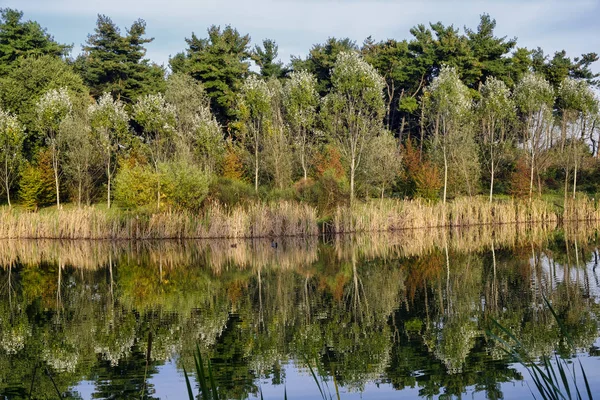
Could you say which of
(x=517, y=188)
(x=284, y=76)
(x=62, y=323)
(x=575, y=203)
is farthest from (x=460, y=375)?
(x=284, y=76)

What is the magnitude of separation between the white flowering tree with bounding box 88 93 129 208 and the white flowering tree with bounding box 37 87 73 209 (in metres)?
1.75

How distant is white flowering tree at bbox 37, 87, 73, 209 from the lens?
3891cm

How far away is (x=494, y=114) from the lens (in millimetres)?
38469

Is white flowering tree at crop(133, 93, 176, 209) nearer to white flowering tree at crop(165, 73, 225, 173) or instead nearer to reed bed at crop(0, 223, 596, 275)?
white flowering tree at crop(165, 73, 225, 173)

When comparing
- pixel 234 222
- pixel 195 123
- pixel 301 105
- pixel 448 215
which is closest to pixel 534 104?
pixel 448 215

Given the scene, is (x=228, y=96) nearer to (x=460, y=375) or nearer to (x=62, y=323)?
(x=62, y=323)

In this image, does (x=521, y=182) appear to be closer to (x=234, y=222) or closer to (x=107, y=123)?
(x=234, y=222)

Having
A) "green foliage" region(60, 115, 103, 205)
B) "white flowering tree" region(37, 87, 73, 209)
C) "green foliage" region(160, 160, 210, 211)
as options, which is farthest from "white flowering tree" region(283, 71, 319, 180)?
"white flowering tree" region(37, 87, 73, 209)

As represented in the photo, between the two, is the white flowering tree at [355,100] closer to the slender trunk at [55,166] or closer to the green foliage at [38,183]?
the slender trunk at [55,166]

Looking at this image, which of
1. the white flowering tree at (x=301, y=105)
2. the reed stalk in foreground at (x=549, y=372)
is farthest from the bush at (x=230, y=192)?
the reed stalk in foreground at (x=549, y=372)

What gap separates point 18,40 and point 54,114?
1125cm

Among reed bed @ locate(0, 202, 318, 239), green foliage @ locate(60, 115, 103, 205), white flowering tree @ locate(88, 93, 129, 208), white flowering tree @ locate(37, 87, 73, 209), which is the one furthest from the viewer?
green foliage @ locate(60, 115, 103, 205)

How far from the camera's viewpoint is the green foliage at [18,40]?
47000 mm

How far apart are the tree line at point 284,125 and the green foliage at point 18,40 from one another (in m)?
0.11
